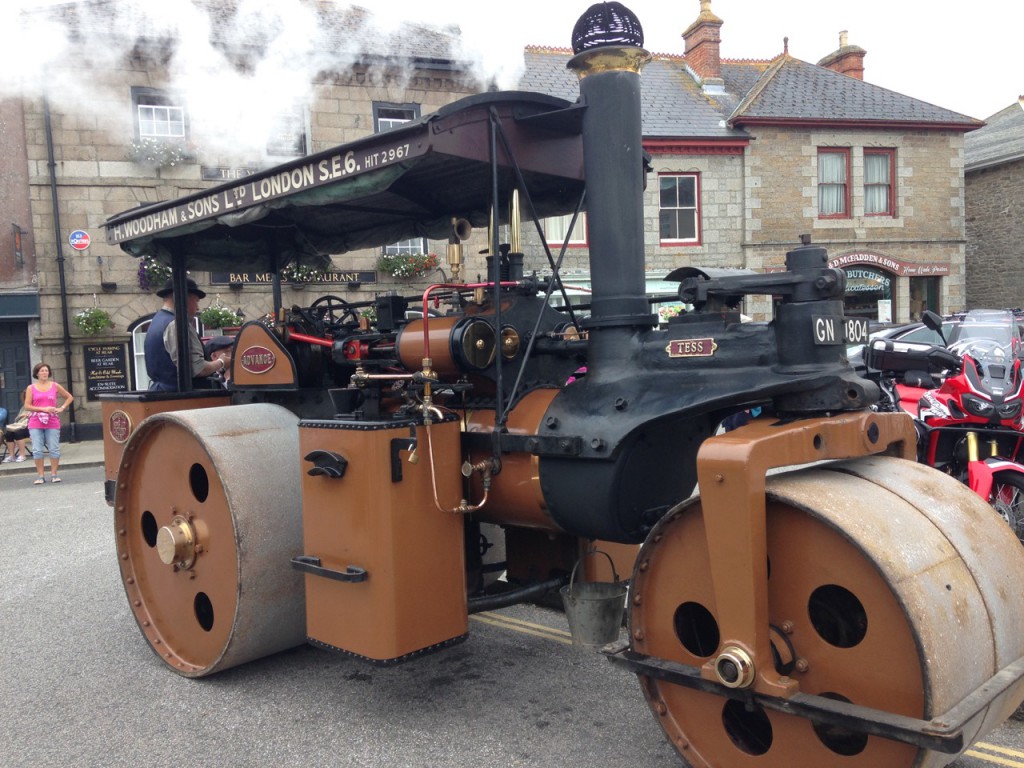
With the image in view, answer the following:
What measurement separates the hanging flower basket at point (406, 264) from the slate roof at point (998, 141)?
12.6 m

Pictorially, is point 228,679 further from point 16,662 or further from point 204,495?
point 16,662

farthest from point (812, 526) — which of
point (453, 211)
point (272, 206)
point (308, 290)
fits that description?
point (308, 290)

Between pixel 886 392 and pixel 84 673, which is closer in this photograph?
pixel 84 673

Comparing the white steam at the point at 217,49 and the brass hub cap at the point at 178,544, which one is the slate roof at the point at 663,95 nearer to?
the white steam at the point at 217,49

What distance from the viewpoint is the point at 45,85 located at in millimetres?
12023

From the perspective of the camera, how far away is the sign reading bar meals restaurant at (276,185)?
124 inches

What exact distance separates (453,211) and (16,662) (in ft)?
9.60

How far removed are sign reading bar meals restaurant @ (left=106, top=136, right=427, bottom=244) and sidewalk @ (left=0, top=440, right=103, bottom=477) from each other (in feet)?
30.1

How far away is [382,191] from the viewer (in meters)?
3.76

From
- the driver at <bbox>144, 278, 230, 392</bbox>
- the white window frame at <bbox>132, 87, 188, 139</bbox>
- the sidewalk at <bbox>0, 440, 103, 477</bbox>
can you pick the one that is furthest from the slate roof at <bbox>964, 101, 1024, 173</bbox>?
the driver at <bbox>144, 278, 230, 392</bbox>

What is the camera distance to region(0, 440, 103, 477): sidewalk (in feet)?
41.3

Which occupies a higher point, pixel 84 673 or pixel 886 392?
pixel 886 392

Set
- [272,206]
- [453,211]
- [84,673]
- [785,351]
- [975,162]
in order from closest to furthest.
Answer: [785,351] → [272,206] → [84,673] → [453,211] → [975,162]

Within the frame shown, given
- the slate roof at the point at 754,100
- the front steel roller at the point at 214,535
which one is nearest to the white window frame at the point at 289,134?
the slate roof at the point at 754,100
